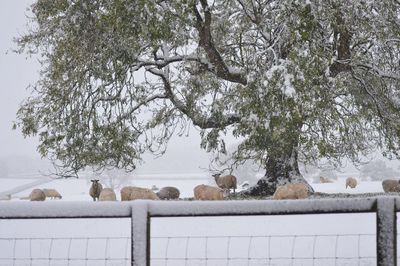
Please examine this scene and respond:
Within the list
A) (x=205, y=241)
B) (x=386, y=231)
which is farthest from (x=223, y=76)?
(x=386, y=231)

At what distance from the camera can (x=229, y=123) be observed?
17969 mm

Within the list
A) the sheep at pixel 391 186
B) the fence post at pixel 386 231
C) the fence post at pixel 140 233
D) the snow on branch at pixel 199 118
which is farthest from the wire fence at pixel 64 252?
the sheep at pixel 391 186

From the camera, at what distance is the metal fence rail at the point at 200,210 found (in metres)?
3.48

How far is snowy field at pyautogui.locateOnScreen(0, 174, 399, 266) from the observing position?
269 inches

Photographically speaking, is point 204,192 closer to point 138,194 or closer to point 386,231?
point 138,194

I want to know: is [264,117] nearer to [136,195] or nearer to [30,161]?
[136,195]

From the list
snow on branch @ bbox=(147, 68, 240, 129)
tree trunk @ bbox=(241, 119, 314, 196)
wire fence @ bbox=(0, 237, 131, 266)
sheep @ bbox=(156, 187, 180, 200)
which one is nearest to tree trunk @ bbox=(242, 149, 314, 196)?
A: tree trunk @ bbox=(241, 119, 314, 196)

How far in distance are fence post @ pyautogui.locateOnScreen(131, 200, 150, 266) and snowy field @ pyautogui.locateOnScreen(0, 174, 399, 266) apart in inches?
100

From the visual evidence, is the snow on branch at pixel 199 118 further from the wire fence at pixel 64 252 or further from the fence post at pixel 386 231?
the fence post at pixel 386 231

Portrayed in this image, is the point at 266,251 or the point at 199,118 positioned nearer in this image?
the point at 266,251

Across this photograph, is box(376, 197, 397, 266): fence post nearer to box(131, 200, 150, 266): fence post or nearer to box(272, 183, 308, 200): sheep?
box(131, 200, 150, 266): fence post

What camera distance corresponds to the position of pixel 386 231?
A: 139 inches

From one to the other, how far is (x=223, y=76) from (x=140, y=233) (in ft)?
43.8

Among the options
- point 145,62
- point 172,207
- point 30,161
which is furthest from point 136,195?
point 30,161
